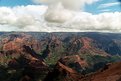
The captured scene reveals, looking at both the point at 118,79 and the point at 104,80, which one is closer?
the point at 118,79

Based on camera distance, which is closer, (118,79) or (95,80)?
(118,79)

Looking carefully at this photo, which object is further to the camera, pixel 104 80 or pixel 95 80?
pixel 95 80

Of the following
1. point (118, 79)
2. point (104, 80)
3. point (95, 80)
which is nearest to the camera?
point (118, 79)

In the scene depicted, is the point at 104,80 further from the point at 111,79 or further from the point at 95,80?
the point at 95,80

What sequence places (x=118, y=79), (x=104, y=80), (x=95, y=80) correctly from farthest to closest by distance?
(x=95, y=80)
(x=104, y=80)
(x=118, y=79)

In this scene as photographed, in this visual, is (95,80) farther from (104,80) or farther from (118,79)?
(118,79)

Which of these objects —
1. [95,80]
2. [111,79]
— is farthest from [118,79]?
[95,80]

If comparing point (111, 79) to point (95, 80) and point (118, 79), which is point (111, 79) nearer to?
point (118, 79)

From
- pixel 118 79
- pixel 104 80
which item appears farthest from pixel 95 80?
pixel 118 79
